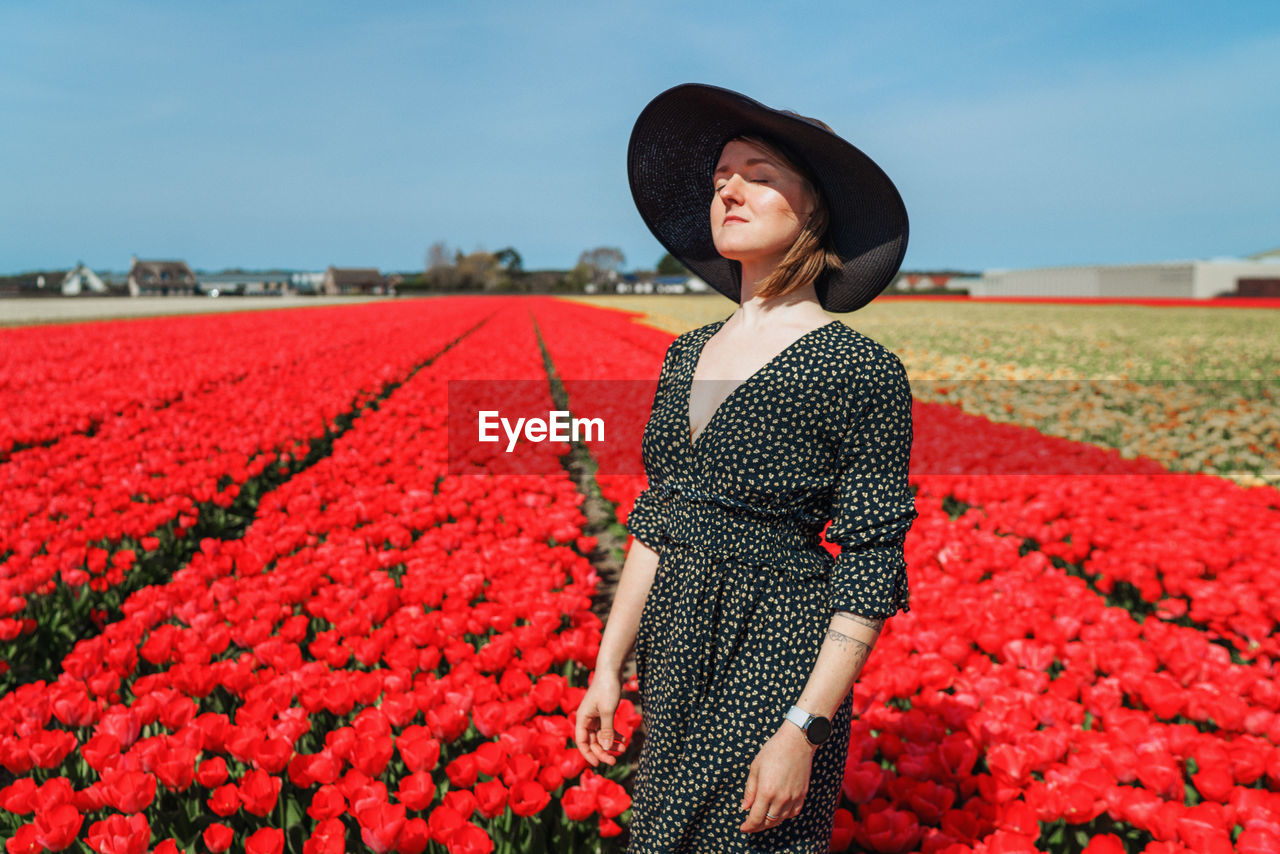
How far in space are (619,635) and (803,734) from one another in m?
0.50

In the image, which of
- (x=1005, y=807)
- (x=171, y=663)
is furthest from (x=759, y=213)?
(x=171, y=663)

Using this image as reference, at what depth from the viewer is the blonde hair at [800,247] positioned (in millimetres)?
1512

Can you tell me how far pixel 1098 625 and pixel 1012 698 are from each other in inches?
30.4

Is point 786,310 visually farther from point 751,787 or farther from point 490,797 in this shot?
point 490,797

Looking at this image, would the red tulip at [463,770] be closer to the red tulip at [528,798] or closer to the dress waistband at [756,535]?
the red tulip at [528,798]

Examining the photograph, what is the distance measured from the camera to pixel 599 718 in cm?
181

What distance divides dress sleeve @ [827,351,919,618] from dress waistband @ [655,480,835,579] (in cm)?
9

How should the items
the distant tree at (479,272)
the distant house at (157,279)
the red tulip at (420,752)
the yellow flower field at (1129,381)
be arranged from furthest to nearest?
the distant tree at (479,272)
the distant house at (157,279)
the yellow flower field at (1129,381)
the red tulip at (420,752)

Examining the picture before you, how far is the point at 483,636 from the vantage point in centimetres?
313

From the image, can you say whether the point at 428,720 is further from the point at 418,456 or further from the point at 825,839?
the point at 418,456

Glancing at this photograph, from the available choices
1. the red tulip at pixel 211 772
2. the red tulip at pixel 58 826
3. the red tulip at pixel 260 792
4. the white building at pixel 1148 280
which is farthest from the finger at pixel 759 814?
the white building at pixel 1148 280

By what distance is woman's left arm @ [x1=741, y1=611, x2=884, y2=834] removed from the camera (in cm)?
136

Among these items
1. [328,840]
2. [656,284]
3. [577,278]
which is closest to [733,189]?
[328,840]

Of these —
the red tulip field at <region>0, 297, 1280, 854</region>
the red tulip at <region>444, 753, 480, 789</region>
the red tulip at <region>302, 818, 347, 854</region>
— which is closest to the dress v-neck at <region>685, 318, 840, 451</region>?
the red tulip field at <region>0, 297, 1280, 854</region>
